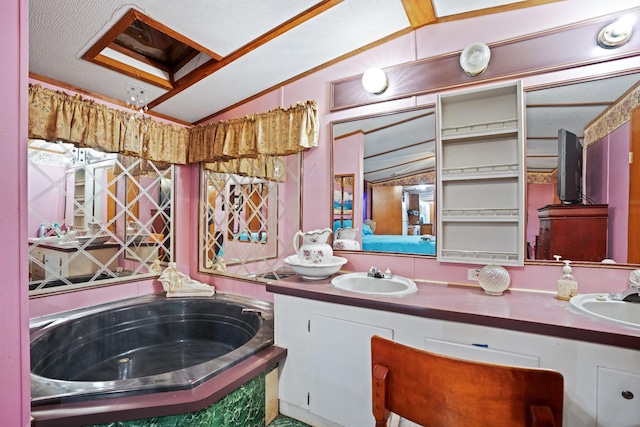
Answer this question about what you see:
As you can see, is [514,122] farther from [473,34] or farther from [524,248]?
[524,248]

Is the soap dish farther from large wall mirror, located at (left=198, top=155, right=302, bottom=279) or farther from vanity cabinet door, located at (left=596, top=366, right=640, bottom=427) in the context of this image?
large wall mirror, located at (left=198, top=155, right=302, bottom=279)

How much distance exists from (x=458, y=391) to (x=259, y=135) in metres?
2.14

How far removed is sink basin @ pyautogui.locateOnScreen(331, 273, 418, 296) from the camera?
1786mm

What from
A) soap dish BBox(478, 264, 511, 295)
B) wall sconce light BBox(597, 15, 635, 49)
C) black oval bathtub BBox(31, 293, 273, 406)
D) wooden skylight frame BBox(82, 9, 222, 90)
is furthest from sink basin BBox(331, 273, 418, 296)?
wooden skylight frame BBox(82, 9, 222, 90)

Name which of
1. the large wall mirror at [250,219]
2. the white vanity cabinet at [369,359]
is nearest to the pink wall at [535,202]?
the white vanity cabinet at [369,359]

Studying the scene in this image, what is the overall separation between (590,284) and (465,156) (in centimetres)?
91

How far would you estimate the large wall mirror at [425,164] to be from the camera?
57.2 inches

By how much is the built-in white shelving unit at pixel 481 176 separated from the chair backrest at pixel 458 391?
1133mm

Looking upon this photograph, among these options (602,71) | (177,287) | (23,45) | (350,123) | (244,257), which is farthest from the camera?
(244,257)

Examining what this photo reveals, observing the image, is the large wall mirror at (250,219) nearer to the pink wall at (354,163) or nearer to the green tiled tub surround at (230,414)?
the pink wall at (354,163)

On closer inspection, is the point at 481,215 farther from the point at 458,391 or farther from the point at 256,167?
the point at 256,167

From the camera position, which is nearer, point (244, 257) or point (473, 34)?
point (473, 34)

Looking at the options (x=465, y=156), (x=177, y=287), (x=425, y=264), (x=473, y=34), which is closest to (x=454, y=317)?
(x=425, y=264)

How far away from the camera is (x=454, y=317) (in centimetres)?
129
